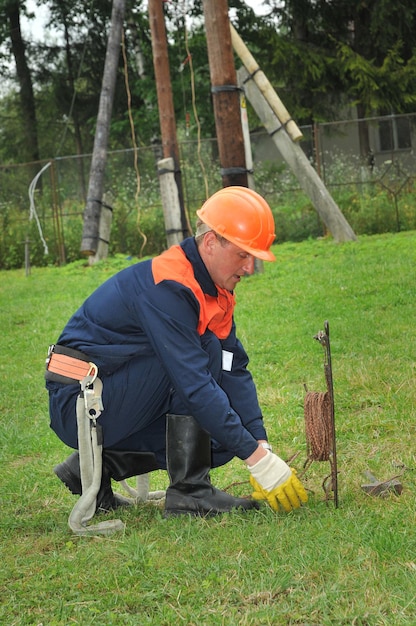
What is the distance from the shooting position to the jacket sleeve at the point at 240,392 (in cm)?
437

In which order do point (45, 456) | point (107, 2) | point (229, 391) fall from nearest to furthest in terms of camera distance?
point (229, 391) < point (45, 456) < point (107, 2)

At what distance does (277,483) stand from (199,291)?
89 centimetres

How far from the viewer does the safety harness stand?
156 inches

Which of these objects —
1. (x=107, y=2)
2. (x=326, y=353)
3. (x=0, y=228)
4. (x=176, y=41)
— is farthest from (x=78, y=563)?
(x=107, y=2)

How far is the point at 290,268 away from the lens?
11.9 m

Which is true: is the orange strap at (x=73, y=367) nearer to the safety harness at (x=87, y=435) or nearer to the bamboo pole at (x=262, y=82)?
the safety harness at (x=87, y=435)

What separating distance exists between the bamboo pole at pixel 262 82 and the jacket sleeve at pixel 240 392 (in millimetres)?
8796

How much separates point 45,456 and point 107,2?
91.3 ft

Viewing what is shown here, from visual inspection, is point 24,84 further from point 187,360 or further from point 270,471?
point 270,471

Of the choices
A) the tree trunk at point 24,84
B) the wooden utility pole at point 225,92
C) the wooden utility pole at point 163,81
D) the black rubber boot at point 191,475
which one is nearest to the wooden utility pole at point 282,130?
the wooden utility pole at point 163,81

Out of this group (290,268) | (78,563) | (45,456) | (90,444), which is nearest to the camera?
(78,563)

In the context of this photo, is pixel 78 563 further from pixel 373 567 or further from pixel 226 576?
pixel 373 567

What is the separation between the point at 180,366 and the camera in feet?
12.4

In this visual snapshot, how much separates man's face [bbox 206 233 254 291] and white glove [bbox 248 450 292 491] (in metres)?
0.78
